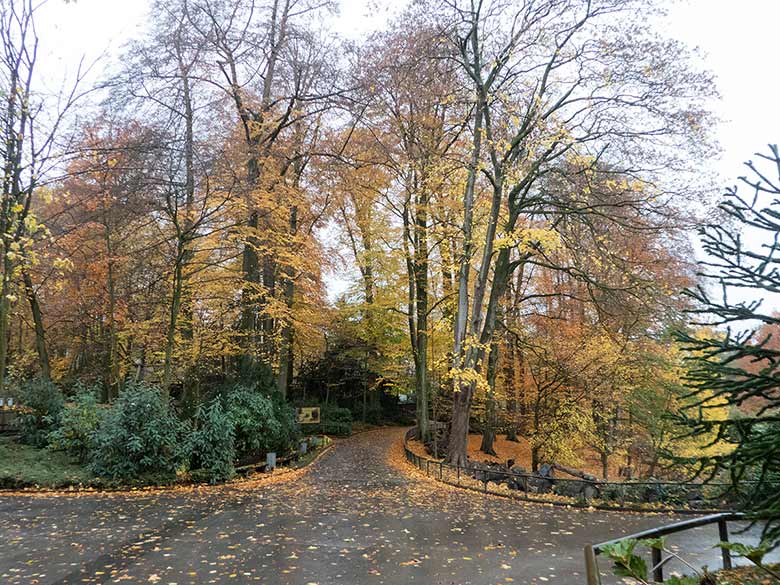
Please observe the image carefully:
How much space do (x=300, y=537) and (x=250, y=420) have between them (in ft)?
22.4

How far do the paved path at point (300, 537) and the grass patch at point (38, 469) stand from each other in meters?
1.00

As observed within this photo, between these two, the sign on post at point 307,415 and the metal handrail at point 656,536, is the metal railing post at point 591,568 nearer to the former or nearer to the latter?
the metal handrail at point 656,536

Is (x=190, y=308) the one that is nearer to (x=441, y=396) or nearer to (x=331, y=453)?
(x=331, y=453)

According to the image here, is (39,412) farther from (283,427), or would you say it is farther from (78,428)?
(283,427)

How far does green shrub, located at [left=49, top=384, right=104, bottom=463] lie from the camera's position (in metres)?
12.6

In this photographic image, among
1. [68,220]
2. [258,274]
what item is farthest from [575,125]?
[68,220]

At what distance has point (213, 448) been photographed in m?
12.2

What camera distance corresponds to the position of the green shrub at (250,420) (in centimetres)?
1361

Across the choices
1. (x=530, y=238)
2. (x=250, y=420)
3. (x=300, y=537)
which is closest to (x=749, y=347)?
(x=300, y=537)

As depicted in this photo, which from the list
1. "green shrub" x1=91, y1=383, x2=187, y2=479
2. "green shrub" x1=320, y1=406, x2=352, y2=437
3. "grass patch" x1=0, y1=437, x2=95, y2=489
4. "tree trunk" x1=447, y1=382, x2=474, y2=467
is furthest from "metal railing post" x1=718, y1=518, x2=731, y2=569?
"green shrub" x1=320, y1=406, x2=352, y2=437

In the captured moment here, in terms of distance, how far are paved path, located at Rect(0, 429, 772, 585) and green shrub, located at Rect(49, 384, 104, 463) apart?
2.76 metres

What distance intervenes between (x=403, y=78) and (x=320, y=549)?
12357 mm

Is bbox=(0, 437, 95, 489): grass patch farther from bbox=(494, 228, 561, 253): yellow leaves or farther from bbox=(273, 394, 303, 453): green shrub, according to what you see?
bbox=(494, 228, 561, 253): yellow leaves

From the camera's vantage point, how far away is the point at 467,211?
15062 mm
